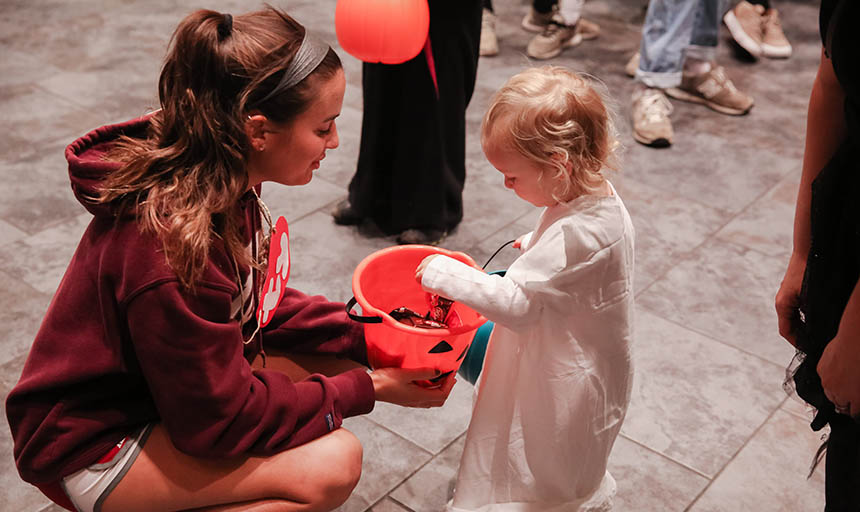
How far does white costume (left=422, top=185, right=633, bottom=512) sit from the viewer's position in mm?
1354

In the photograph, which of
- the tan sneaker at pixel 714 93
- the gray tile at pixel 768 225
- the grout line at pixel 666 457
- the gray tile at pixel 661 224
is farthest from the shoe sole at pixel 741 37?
the grout line at pixel 666 457

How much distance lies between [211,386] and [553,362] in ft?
1.78

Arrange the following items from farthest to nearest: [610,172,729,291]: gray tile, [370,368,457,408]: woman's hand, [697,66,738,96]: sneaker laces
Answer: [697,66,738,96]: sneaker laces → [610,172,729,291]: gray tile → [370,368,457,408]: woman's hand

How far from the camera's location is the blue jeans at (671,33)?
3.53m

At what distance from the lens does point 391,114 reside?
2.62 metres

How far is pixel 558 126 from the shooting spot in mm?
1301

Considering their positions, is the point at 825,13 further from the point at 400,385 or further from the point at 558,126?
the point at 400,385

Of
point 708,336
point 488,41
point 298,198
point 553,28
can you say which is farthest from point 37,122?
point 708,336

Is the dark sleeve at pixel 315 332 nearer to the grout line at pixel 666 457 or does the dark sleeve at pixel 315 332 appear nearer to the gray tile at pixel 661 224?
the grout line at pixel 666 457

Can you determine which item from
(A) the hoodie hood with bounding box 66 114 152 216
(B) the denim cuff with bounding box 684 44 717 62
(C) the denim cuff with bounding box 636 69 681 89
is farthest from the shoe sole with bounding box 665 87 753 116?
(A) the hoodie hood with bounding box 66 114 152 216

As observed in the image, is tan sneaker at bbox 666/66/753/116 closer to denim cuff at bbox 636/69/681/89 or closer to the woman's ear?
denim cuff at bbox 636/69/681/89

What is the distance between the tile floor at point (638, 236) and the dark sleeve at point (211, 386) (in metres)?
0.47

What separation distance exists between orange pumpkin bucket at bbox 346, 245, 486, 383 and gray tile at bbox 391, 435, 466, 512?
360mm

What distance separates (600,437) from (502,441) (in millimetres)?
170
